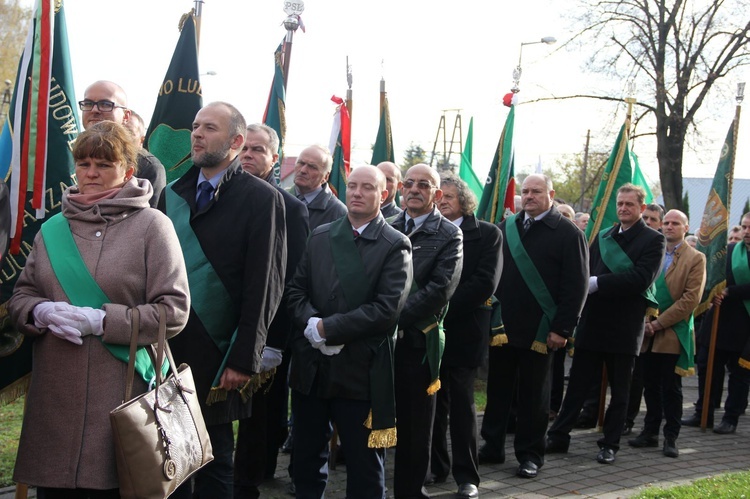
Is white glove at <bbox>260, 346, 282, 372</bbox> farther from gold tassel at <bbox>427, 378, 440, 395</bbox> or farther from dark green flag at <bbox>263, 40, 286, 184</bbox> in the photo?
dark green flag at <bbox>263, 40, 286, 184</bbox>

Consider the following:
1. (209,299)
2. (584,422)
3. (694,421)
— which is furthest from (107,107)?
(694,421)

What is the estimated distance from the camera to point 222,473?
4.12 meters

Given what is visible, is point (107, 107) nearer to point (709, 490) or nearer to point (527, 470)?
point (527, 470)

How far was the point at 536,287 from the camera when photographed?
6582mm

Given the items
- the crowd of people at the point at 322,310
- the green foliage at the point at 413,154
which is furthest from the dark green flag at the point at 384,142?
the green foliage at the point at 413,154

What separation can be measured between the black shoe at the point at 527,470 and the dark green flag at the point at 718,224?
3434 millimetres

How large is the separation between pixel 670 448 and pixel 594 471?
111 cm

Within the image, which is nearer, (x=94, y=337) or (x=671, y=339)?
(x=94, y=337)

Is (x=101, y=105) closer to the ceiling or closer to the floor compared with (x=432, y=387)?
closer to the ceiling

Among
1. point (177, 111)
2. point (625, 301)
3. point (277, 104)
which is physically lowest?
point (625, 301)

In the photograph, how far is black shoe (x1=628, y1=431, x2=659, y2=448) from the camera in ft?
24.8

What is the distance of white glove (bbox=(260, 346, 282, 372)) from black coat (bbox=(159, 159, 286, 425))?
392 millimetres

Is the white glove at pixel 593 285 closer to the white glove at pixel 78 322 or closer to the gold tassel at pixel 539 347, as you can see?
the gold tassel at pixel 539 347

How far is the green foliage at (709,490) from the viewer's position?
5.71 meters
